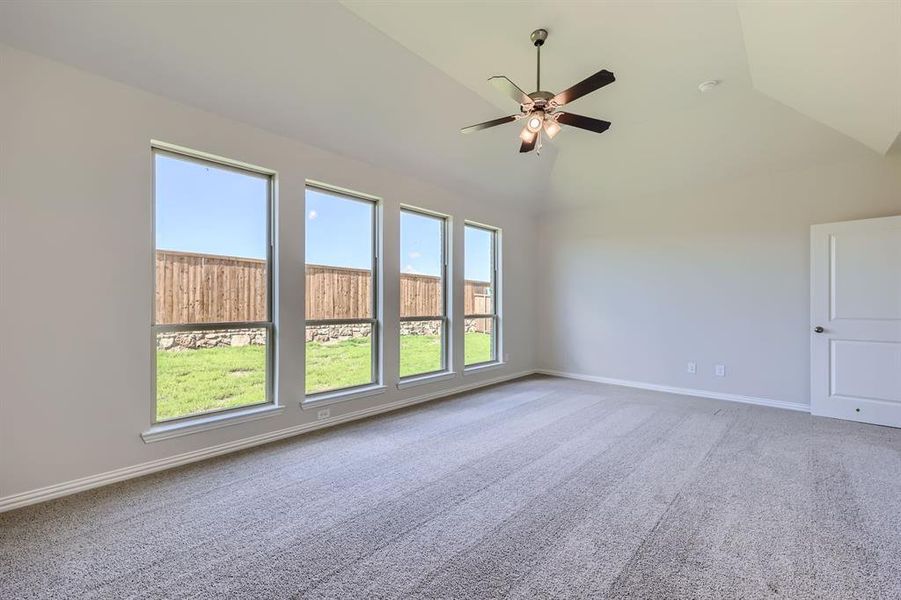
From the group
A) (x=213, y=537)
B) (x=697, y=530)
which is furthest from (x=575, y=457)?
(x=213, y=537)

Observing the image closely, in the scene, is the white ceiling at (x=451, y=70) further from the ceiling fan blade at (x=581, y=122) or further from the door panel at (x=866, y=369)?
the door panel at (x=866, y=369)

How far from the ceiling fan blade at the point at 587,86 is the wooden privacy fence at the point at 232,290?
2.55 meters

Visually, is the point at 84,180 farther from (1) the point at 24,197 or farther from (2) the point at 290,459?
(2) the point at 290,459

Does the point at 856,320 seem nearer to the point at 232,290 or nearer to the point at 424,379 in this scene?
the point at 424,379

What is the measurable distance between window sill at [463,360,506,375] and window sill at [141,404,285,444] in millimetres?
2548

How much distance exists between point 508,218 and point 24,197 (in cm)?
503

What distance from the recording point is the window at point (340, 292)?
149 inches

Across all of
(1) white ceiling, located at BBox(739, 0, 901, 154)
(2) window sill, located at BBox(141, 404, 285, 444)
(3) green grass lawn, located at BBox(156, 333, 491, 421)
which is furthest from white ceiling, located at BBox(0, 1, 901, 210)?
(2) window sill, located at BBox(141, 404, 285, 444)

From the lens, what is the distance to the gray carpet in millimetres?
1701

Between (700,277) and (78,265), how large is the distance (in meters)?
6.10

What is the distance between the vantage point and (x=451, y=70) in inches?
135

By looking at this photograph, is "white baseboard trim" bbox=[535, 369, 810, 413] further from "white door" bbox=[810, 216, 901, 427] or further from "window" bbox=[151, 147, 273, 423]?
"window" bbox=[151, 147, 273, 423]

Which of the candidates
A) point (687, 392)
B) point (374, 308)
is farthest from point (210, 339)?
point (687, 392)

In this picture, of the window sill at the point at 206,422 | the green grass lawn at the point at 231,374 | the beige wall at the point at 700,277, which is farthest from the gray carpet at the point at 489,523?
the beige wall at the point at 700,277
